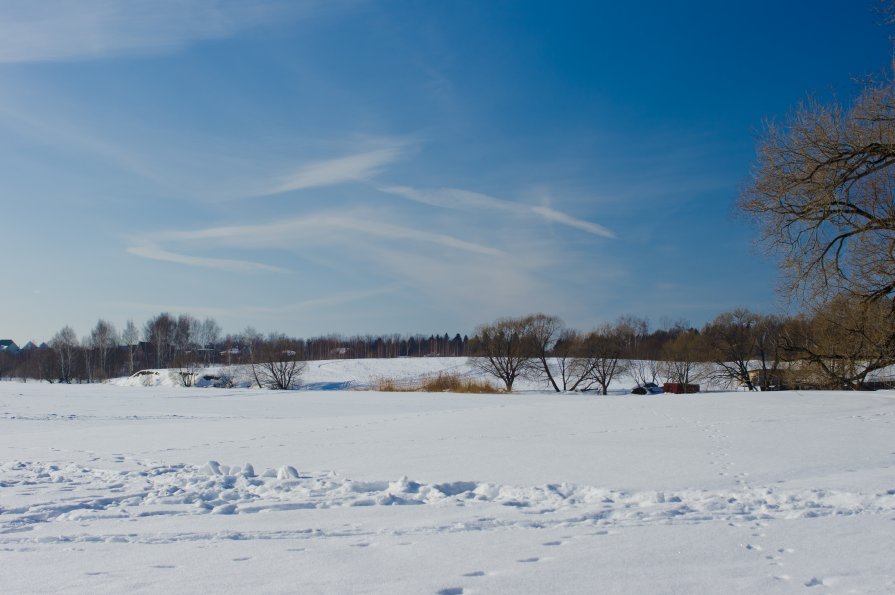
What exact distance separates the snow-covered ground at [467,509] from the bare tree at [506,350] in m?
46.7

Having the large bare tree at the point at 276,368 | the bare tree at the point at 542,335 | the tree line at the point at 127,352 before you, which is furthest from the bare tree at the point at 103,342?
the bare tree at the point at 542,335

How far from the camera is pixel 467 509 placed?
7402 mm

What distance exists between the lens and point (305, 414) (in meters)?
26.2

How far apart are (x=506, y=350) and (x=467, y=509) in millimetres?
56053

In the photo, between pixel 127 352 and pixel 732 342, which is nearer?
pixel 732 342

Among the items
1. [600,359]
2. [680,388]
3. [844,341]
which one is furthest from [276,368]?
[844,341]

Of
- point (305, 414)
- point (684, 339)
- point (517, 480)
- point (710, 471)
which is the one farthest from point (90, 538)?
point (684, 339)

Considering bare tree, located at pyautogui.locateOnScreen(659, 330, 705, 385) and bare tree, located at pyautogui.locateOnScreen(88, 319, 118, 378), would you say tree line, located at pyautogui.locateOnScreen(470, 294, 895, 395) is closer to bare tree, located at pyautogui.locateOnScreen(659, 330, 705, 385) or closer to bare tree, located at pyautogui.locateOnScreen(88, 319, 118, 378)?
bare tree, located at pyautogui.locateOnScreen(659, 330, 705, 385)

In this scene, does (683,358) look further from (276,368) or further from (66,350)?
(66,350)

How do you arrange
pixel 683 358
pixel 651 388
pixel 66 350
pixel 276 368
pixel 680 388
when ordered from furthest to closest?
1. pixel 66 350
2. pixel 276 368
3. pixel 651 388
4. pixel 683 358
5. pixel 680 388

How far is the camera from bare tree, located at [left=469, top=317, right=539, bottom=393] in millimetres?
62656

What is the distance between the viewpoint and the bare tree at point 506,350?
6266cm

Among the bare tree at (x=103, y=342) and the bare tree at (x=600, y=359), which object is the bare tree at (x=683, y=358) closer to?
the bare tree at (x=600, y=359)

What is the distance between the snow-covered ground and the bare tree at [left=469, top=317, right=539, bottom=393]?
46700 millimetres
